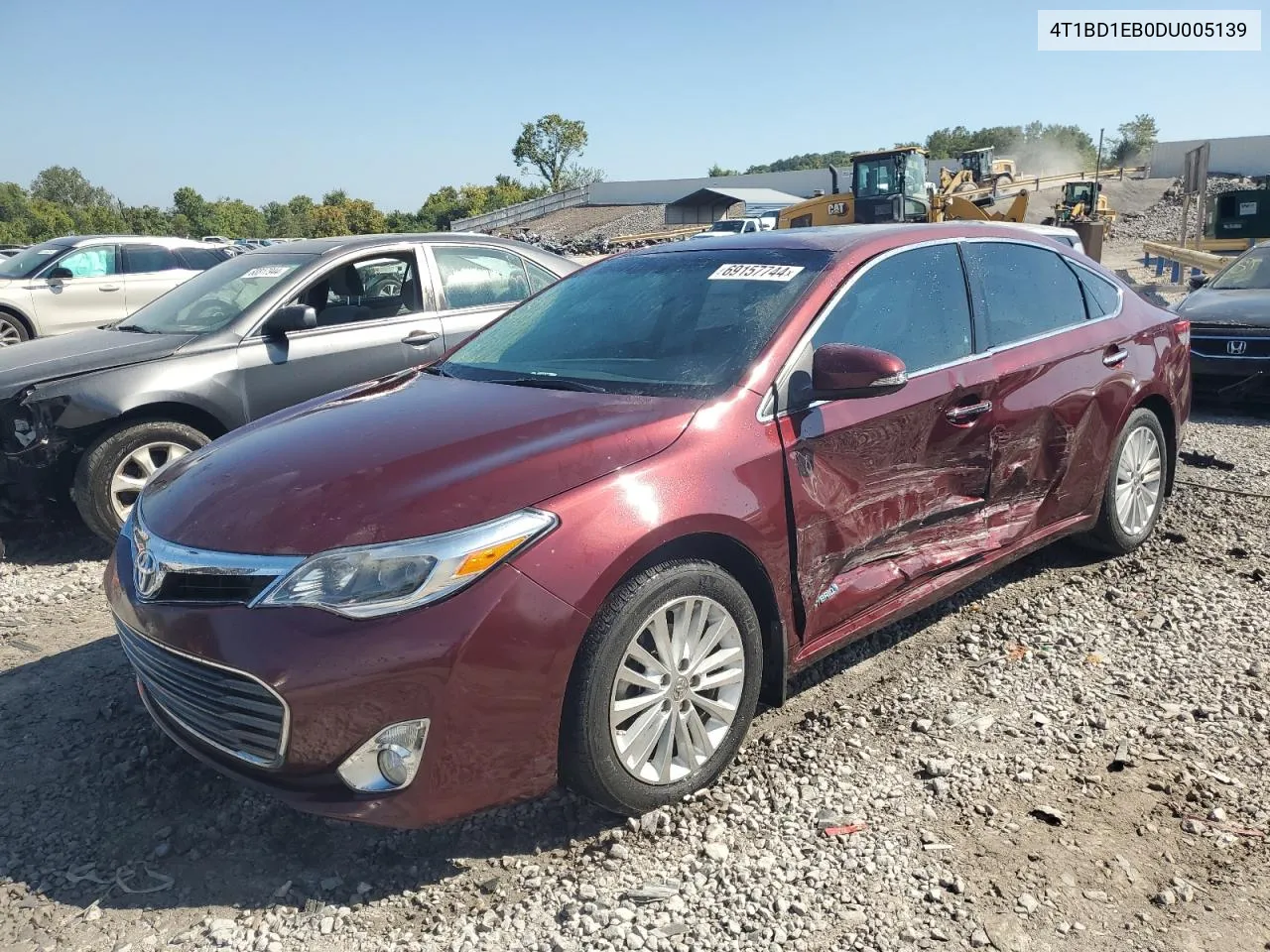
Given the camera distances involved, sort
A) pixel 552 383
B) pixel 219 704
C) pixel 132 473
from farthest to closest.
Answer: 1. pixel 132 473
2. pixel 552 383
3. pixel 219 704

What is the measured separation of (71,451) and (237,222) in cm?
10107

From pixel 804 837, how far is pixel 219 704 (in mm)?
1629

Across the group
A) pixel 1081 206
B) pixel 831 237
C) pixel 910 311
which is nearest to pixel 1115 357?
pixel 910 311

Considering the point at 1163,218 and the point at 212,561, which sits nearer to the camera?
the point at 212,561

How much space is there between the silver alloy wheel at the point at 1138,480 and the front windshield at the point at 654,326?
2158 millimetres

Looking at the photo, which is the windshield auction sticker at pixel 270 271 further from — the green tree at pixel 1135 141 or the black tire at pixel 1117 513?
the green tree at pixel 1135 141

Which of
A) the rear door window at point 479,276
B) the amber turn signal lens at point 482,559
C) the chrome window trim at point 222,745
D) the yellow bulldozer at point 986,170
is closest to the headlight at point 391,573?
the amber turn signal lens at point 482,559

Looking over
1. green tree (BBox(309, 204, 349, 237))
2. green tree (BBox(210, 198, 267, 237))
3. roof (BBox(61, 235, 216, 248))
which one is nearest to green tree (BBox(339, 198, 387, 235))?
green tree (BBox(309, 204, 349, 237))

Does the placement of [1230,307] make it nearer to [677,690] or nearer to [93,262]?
[677,690]

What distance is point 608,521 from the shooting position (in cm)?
256

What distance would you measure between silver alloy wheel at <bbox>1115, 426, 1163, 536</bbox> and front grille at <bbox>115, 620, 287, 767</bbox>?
389 centimetres

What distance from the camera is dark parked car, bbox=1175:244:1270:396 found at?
7875 mm

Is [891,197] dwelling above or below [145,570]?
above

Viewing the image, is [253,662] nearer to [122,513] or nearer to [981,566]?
[981,566]
